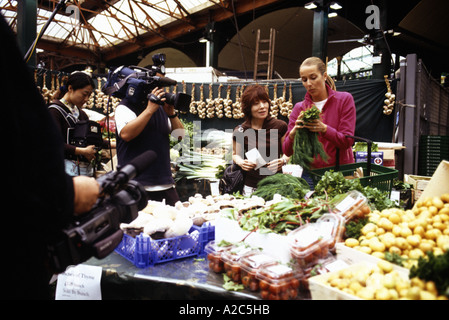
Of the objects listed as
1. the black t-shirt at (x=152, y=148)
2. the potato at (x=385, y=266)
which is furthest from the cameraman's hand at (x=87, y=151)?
the potato at (x=385, y=266)

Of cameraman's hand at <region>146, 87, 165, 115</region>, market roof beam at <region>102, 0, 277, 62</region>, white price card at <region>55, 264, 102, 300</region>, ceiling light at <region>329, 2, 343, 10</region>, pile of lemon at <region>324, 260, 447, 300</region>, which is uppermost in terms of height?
market roof beam at <region>102, 0, 277, 62</region>

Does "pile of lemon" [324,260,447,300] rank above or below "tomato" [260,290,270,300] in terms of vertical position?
above

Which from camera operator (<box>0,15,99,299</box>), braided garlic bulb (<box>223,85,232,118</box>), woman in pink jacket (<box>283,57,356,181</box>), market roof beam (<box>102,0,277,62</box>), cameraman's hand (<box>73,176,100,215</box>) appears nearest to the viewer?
camera operator (<box>0,15,99,299</box>)

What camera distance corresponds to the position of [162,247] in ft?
4.81

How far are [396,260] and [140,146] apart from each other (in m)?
1.65

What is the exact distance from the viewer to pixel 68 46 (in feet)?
46.0

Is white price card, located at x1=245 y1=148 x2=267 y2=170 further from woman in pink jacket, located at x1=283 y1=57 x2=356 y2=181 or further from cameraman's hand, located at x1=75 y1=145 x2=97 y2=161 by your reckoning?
cameraman's hand, located at x1=75 y1=145 x2=97 y2=161

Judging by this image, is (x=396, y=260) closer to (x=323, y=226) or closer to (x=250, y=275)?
(x=323, y=226)

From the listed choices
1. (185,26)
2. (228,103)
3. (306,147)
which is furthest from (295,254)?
(185,26)

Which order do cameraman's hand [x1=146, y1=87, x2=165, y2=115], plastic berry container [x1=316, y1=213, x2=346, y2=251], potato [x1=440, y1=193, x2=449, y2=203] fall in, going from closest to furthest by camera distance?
plastic berry container [x1=316, y1=213, x2=346, y2=251] → potato [x1=440, y1=193, x2=449, y2=203] → cameraman's hand [x1=146, y1=87, x2=165, y2=115]

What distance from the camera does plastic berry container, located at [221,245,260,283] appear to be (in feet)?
4.19

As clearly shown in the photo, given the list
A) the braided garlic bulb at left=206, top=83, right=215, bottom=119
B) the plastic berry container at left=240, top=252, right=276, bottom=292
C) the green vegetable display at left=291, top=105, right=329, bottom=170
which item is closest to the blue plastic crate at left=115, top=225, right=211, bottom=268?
the plastic berry container at left=240, top=252, right=276, bottom=292

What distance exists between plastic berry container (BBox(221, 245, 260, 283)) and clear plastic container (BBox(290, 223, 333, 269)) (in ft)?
0.62

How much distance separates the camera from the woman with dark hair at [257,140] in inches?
105
